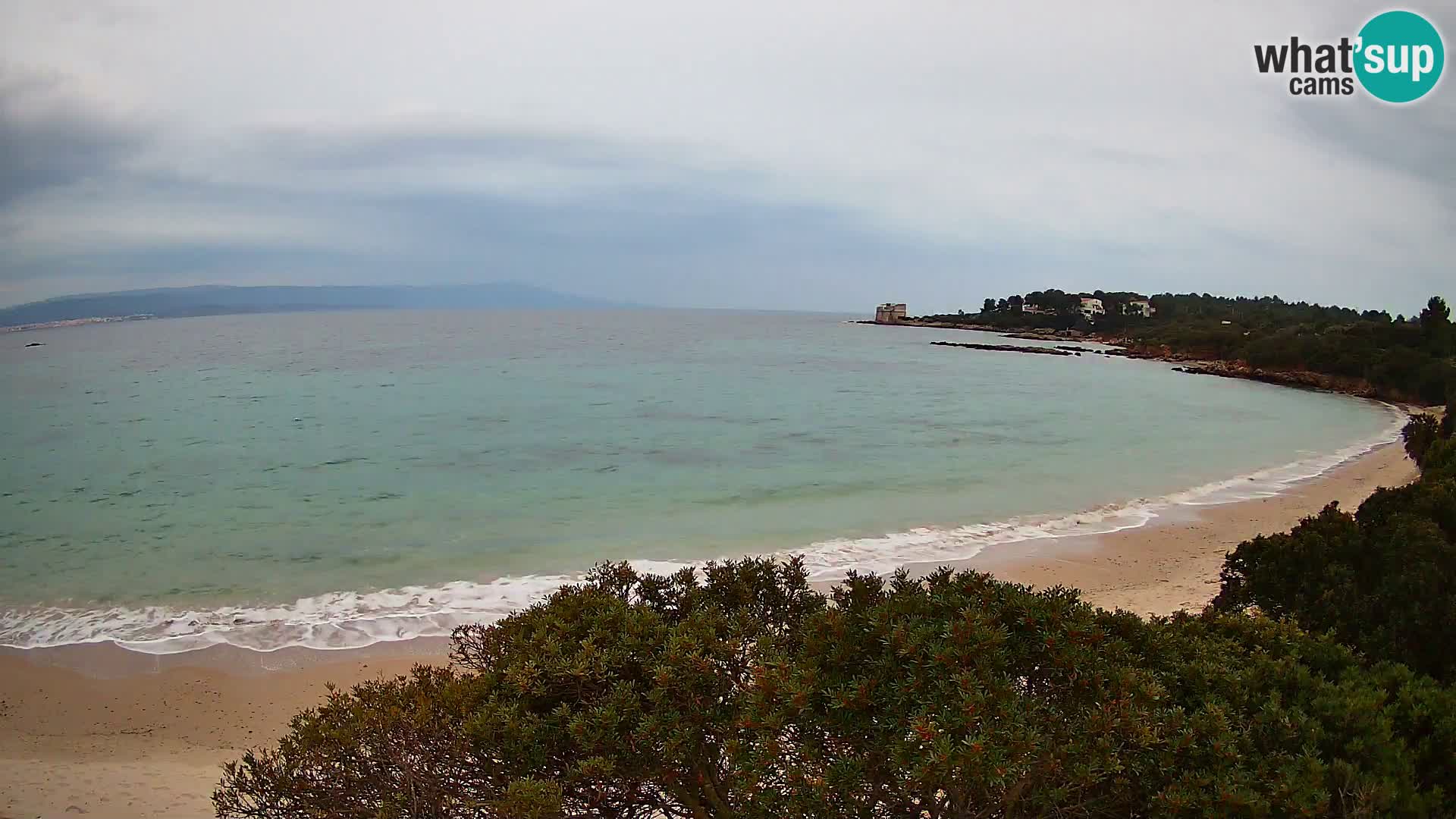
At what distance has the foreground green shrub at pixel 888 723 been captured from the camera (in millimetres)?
2576

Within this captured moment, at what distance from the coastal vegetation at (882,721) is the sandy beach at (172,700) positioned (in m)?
3.51

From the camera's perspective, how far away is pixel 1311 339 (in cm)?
5191

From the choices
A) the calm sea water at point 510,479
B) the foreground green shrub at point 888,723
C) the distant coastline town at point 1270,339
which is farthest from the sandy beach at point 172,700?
the distant coastline town at point 1270,339

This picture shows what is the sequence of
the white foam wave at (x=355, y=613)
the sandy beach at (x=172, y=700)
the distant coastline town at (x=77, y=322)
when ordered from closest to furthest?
the sandy beach at (x=172, y=700) < the white foam wave at (x=355, y=613) < the distant coastline town at (x=77, y=322)

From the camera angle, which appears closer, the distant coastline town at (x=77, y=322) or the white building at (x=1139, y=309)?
the white building at (x=1139, y=309)

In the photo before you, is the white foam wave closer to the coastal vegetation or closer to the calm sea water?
the calm sea water

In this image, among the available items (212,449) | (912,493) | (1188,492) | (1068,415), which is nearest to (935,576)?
(912,493)

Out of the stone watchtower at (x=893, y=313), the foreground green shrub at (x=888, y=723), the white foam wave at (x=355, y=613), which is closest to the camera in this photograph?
the foreground green shrub at (x=888, y=723)

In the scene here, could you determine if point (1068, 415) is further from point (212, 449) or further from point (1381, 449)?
point (212, 449)

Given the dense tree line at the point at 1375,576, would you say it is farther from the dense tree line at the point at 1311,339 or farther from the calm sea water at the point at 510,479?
the dense tree line at the point at 1311,339

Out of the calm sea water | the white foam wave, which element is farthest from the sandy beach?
the calm sea water

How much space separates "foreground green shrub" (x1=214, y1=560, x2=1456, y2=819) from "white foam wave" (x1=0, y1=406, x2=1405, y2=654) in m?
6.05

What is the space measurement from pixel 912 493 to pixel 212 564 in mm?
12751

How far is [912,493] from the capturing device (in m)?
16.5
